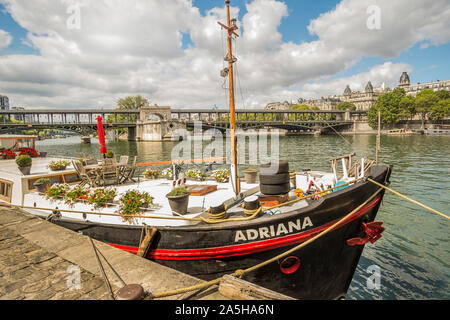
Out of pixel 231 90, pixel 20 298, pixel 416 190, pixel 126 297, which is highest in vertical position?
pixel 231 90

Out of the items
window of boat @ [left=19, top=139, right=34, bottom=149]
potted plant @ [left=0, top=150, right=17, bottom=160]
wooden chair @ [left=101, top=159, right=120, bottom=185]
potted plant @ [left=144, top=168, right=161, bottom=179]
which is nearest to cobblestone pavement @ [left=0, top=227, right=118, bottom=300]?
wooden chair @ [left=101, top=159, right=120, bottom=185]

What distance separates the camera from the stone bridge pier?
273 feet

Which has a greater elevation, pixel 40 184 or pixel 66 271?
pixel 40 184

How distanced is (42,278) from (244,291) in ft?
12.4

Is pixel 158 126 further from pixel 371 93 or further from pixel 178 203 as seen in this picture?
pixel 371 93

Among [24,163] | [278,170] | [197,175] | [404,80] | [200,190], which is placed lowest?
[200,190]

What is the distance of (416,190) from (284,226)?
15.4 m

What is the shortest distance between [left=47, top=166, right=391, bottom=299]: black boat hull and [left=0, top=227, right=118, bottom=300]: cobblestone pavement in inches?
65.9

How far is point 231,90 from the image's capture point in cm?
784

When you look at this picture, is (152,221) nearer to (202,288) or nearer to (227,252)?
(227,252)

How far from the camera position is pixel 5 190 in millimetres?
9352

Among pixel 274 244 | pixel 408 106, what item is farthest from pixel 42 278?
pixel 408 106

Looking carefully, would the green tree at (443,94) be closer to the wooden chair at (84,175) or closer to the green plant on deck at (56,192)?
the wooden chair at (84,175)

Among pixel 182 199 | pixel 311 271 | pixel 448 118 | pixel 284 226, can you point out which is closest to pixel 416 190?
pixel 311 271
